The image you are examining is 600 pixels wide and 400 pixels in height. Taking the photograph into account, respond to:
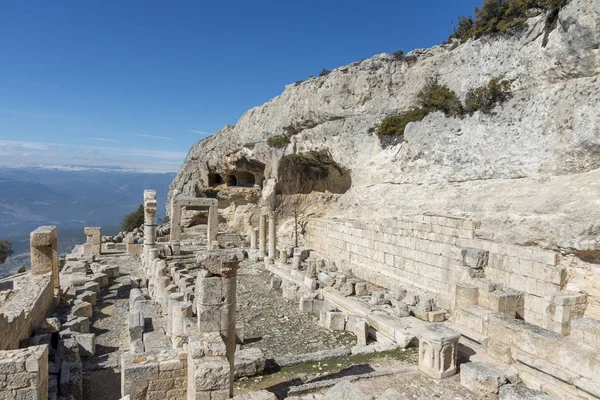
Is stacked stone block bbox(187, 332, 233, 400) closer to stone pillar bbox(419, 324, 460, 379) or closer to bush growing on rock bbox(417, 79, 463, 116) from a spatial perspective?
stone pillar bbox(419, 324, 460, 379)

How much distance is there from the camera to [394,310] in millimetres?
10578

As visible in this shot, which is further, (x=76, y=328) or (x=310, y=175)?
(x=310, y=175)

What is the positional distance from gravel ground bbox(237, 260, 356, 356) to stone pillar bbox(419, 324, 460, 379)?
258 cm

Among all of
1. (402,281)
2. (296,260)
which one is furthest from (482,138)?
(296,260)

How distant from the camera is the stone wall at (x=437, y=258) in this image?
910 cm

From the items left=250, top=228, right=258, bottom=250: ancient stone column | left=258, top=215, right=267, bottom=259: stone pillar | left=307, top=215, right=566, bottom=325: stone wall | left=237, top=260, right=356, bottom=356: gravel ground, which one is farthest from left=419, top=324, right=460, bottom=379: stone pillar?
left=250, top=228, right=258, bottom=250: ancient stone column

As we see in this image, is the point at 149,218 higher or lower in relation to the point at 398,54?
lower

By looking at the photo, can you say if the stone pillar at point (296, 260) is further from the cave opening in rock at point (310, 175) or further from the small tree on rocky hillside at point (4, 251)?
the small tree on rocky hillside at point (4, 251)

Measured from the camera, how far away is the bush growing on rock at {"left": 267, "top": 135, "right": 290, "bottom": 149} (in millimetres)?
26375

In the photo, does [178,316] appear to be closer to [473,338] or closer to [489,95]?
[473,338]

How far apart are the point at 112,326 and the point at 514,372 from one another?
971cm

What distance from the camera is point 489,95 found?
43.9 ft

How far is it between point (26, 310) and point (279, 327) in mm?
5876

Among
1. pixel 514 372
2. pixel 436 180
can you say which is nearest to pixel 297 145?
pixel 436 180
